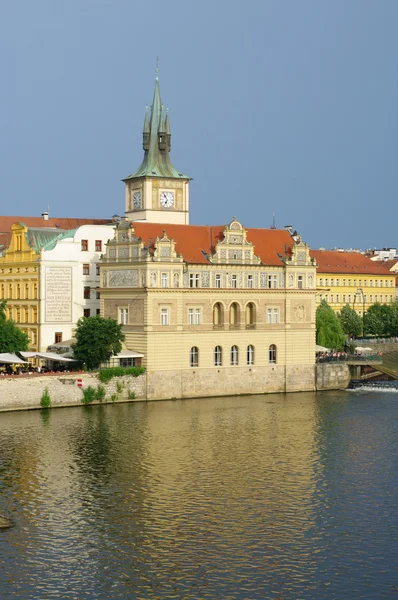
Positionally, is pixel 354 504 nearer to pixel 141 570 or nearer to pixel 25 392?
pixel 141 570

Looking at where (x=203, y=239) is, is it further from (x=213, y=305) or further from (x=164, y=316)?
(x=164, y=316)

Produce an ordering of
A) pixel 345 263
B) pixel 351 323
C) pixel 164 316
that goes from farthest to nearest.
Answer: pixel 345 263
pixel 351 323
pixel 164 316

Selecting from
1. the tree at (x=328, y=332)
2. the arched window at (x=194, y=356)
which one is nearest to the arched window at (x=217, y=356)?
the arched window at (x=194, y=356)

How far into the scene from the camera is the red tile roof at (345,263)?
454 ft

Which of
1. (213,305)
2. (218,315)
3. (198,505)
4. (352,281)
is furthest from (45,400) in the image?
(352,281)

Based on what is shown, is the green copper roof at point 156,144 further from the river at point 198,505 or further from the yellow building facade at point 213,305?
the river at point 198,505

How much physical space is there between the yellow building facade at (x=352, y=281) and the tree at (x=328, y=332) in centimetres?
2743

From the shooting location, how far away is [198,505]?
1923 inches

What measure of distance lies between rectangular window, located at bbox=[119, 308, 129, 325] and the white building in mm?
5756

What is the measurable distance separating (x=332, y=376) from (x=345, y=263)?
50.3 metres

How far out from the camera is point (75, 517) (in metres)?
46.8

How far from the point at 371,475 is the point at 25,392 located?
29.1 m

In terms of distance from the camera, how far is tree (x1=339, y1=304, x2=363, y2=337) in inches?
4906

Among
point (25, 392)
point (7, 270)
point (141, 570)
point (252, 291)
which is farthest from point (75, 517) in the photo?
point (7, 270)
